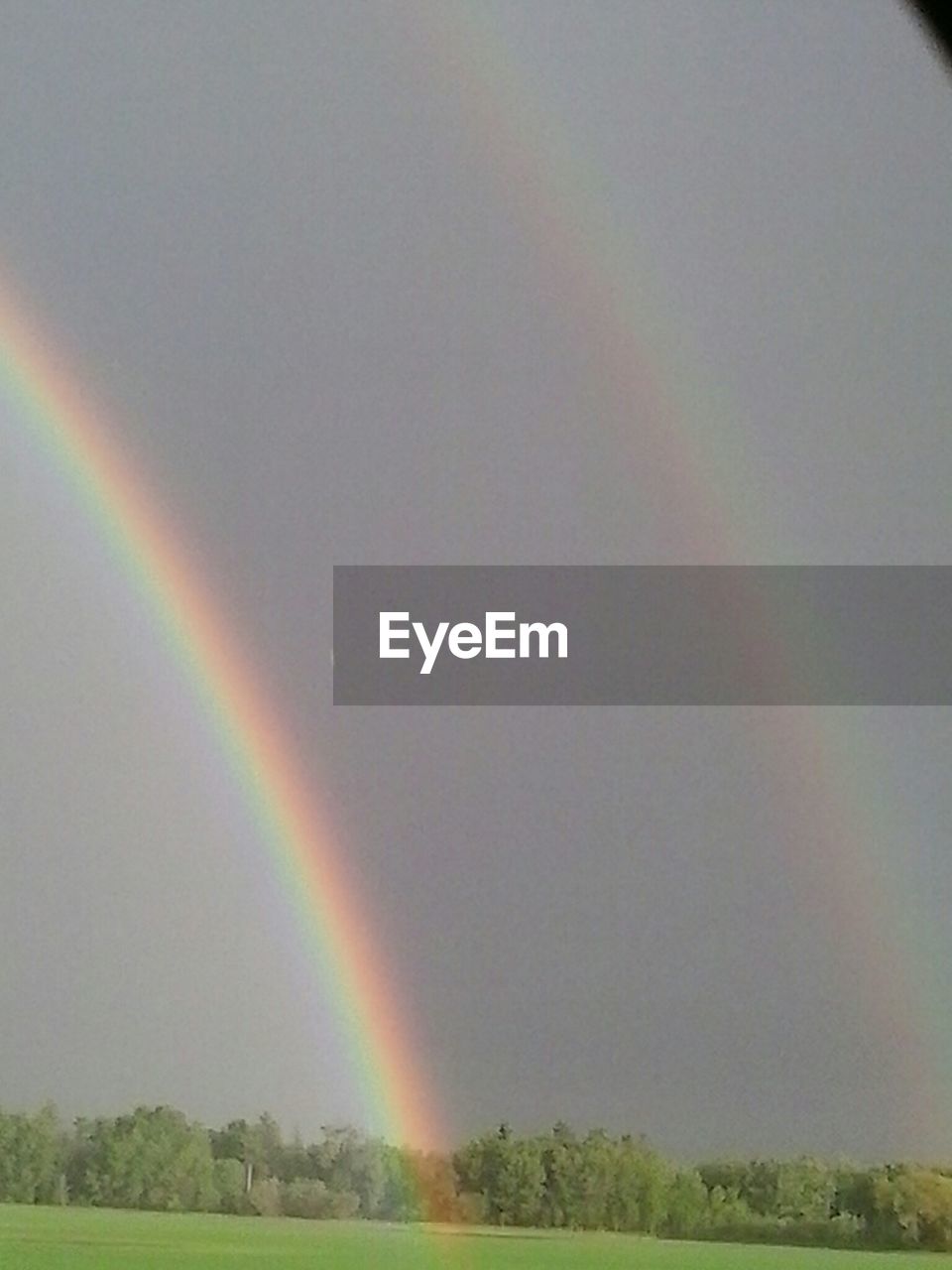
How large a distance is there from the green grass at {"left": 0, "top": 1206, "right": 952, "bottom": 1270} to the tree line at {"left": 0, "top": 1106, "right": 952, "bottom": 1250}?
0.07 m

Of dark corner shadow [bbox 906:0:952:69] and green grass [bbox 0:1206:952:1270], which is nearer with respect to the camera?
dark corner shadow [bbox 906:0:952:69]

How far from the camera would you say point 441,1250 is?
17.1 feet

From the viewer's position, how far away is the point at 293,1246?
16.9 ft

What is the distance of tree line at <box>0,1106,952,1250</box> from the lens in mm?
4859

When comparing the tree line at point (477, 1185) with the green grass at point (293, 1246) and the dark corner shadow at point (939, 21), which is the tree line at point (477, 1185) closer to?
the green grass at point (293, 1246)

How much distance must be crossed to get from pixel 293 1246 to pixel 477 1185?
2.09 ft

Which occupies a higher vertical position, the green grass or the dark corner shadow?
the dark corner shadow

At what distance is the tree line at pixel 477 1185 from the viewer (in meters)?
4.86

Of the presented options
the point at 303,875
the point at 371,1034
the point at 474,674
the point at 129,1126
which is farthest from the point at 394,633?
the point at 129,1126

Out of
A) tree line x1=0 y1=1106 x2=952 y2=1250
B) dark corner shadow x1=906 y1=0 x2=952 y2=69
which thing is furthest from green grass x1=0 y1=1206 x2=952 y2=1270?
dark corner shadow x1=906 y1=0 x2=952 y2=69

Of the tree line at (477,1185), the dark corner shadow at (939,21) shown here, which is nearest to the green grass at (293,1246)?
the tree line at (477,1185)

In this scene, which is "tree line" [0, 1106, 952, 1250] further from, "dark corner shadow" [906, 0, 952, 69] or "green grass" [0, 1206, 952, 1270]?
"dark corner shadow" [906, 0, 952, 69]

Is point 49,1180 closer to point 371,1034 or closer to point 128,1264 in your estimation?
point 128,1264

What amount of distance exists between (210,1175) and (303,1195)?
1.18 feet
